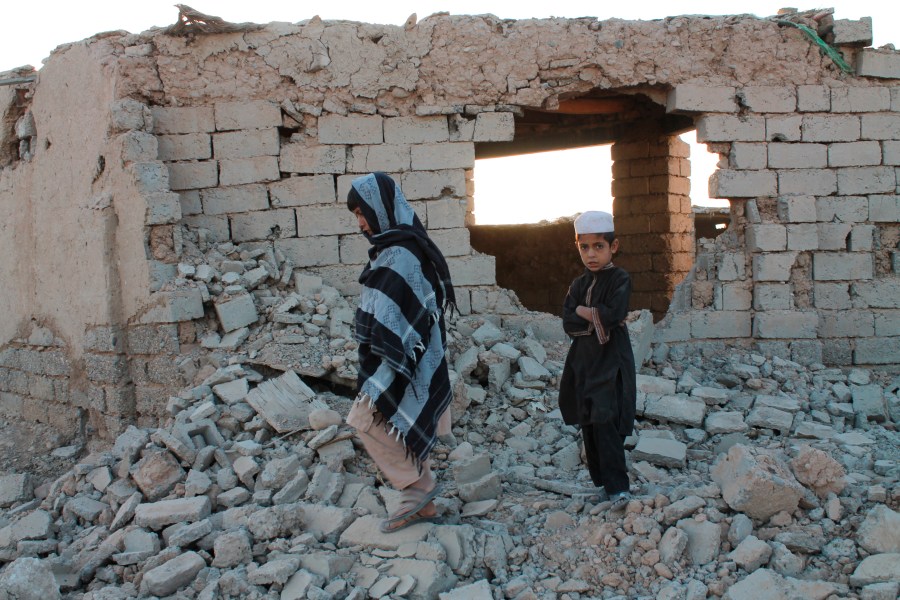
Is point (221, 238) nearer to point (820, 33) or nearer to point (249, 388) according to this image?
point (249, 388)

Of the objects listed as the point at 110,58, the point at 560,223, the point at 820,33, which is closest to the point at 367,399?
the point at 110,58

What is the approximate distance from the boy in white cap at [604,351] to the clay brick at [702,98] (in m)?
3.43

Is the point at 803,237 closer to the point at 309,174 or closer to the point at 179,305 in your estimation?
the point at 309,174

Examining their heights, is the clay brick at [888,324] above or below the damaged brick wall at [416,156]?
below

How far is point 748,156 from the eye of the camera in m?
6.64

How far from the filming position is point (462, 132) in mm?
6441

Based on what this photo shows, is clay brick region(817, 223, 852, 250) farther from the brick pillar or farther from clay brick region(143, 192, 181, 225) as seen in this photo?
clay brick region(143, 192, 181, 225)

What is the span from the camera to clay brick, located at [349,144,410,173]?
6.40 meters

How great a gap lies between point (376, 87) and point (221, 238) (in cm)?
178

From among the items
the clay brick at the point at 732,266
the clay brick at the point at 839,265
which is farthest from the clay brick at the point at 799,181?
the clay brick at the point at 732,266

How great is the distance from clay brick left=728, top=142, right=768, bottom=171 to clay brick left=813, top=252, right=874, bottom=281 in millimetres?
927

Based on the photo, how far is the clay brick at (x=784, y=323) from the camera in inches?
260

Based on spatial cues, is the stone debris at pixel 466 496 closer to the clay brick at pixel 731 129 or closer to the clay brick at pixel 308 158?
the clay brick at pixel 308 158

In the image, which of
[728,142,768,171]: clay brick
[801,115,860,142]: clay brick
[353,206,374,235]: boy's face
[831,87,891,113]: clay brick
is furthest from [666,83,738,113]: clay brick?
[353,206,374,235]: boy's face
